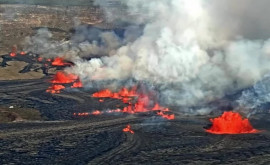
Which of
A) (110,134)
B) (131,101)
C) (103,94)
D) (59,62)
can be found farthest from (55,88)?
(110,134)

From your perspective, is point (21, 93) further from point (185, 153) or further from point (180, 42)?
point (185, 153)

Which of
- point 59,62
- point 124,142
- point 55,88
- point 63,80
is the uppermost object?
point 59,62

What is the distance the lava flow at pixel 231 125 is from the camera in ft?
234

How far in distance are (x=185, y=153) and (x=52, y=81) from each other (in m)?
58.3

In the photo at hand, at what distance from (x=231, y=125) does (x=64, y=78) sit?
5166 cm

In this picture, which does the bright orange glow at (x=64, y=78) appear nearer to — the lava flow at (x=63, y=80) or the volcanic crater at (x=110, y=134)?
the lava flow at (x=63, y=80)

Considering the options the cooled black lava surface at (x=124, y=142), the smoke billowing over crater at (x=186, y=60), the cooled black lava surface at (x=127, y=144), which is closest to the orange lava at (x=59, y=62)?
the smoke billowing over crater at (x=186, y=60)

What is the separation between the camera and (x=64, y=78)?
113 metres

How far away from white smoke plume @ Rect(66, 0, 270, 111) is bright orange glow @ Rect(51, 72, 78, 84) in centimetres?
303

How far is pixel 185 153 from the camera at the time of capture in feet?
202

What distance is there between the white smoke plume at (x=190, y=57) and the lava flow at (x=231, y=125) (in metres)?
14.4

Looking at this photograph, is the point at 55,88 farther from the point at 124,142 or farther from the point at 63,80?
the point at 124,142

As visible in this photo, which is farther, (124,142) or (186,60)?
(186,60)

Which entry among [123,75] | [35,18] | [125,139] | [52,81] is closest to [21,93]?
[52,81]
